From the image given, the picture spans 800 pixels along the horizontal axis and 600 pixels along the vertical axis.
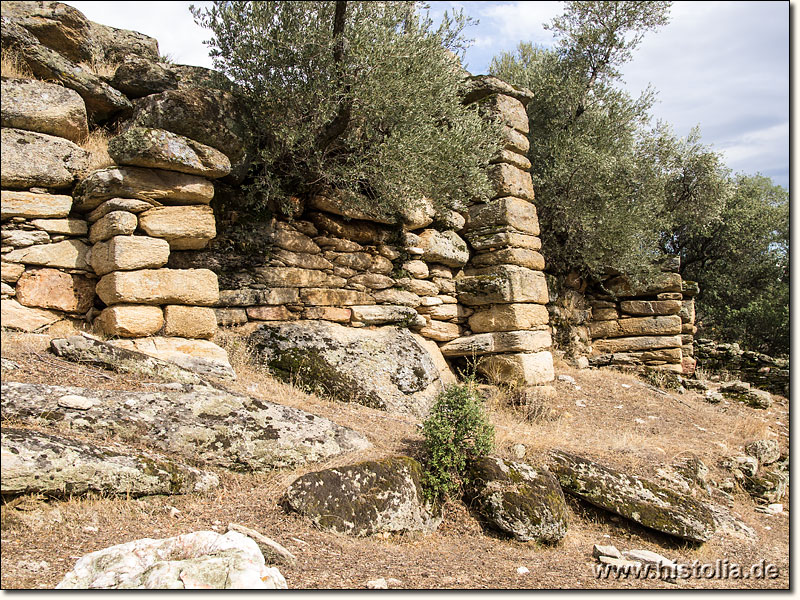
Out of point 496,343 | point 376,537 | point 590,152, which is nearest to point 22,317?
point 376,537

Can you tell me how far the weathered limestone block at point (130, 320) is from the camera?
616cm

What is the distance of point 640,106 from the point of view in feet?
44.8

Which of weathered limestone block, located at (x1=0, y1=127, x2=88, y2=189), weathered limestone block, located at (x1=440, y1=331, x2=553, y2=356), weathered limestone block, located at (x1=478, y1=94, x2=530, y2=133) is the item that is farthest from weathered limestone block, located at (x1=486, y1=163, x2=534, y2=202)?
weathered limestone block, located at (x1=0, y1=127, x2=88, y2=189)

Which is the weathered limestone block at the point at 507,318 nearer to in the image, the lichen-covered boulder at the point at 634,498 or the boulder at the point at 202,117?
the lichen-covered boulder at the point at 634,498

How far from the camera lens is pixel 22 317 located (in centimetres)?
586

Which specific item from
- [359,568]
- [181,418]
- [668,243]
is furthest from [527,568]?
[668,243]

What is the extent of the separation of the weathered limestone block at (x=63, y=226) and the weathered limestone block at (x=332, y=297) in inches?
111

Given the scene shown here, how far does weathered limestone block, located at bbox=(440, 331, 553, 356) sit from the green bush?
151 inches

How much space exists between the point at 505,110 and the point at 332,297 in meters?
4.99

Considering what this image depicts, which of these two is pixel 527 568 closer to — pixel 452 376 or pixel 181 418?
pixel 181 418

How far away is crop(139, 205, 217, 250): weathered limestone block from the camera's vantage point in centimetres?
655

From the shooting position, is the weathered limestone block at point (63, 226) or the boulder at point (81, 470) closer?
the boulder at point (81, 470)

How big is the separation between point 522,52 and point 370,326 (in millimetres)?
12464

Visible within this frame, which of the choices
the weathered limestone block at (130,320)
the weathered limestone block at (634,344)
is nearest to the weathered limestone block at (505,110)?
the weathered limestone block at (634,344)
